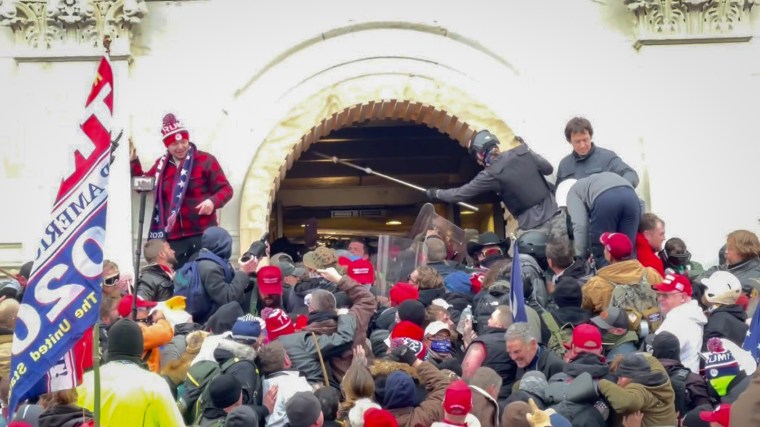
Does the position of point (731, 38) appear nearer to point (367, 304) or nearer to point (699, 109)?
point (699, 109)

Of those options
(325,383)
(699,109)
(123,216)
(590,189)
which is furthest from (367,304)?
(699,109)

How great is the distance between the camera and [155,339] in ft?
32.6

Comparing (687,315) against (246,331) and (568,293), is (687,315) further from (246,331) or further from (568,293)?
(246,331)

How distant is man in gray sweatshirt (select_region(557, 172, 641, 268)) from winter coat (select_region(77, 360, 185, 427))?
5.12 metres

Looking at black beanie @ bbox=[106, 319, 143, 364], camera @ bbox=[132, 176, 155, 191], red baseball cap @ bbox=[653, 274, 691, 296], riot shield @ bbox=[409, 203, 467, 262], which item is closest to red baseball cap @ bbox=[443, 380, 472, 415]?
black beanie @ bbox=[106, 319, 143, 364]

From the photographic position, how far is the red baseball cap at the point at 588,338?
943 cm

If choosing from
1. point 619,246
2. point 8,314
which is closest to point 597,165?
point 619,246

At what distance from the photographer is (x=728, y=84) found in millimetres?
14305

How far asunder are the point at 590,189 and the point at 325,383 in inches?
125

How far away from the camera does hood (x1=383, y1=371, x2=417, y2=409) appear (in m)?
8.97

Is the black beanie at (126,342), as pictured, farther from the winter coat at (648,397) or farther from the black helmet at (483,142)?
the black helmet at (483,142)

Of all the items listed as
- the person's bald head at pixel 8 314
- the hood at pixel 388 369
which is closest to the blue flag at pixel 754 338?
the hood at pixel 388 369

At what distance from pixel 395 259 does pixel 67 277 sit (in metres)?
5.64

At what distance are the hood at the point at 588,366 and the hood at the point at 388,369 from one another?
0.95 meters
